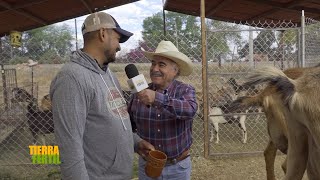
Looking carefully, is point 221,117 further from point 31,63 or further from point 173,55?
point 173,55

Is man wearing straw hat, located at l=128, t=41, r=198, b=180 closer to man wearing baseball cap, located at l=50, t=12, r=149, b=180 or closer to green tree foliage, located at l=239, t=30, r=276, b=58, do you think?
man wearing baseball cap, located at l=50, t=12, r=149, b=180

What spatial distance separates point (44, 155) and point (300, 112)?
5.96 meters

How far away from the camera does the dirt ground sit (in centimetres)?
657

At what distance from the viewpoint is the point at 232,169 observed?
6.93 meters

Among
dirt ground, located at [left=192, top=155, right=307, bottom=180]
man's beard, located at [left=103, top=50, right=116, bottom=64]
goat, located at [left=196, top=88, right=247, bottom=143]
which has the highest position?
man's beard, located at [left=103, top=50, right=116, bottom=64]

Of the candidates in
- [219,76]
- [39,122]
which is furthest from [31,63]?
[219,76]

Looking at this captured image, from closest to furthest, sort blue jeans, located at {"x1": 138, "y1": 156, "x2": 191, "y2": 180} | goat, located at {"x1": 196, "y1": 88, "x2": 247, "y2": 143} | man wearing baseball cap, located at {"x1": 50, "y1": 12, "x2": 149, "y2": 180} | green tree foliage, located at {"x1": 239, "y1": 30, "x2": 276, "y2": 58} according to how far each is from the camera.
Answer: man wearing baseball cap, located at {"x1": 50, "y1": 12, "x2": 149, "y2": 180}
blue jeans, located at {"x1": 138, "y1": 156, "x2": 191, "y2": 180}
green tree foliage, located at {"x1": 239, "y1": 30, "x2": 276, "y2": 58}
goat, located at {"x1": 196, "y1": 88, "x2": 247, "y2": 143}

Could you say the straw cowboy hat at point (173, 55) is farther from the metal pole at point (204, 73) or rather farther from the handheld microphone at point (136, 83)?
the metal pole at point (204, 73)

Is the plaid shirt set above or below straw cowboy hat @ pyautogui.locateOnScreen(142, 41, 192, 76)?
below

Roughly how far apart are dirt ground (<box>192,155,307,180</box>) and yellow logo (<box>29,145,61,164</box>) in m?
2.57

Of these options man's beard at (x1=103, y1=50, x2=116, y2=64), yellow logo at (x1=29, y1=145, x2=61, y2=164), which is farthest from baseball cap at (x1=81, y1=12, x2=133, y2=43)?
yellow logo at (x1=29, y1=145, x2=61, y2=164)

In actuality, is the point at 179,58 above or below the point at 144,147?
above

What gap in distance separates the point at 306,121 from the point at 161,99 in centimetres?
104

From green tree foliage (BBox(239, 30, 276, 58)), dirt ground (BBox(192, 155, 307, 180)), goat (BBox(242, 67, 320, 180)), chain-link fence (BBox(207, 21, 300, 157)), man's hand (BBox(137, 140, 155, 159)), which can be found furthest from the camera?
chain-link fence (BBox(207, 21, 300, 157))
